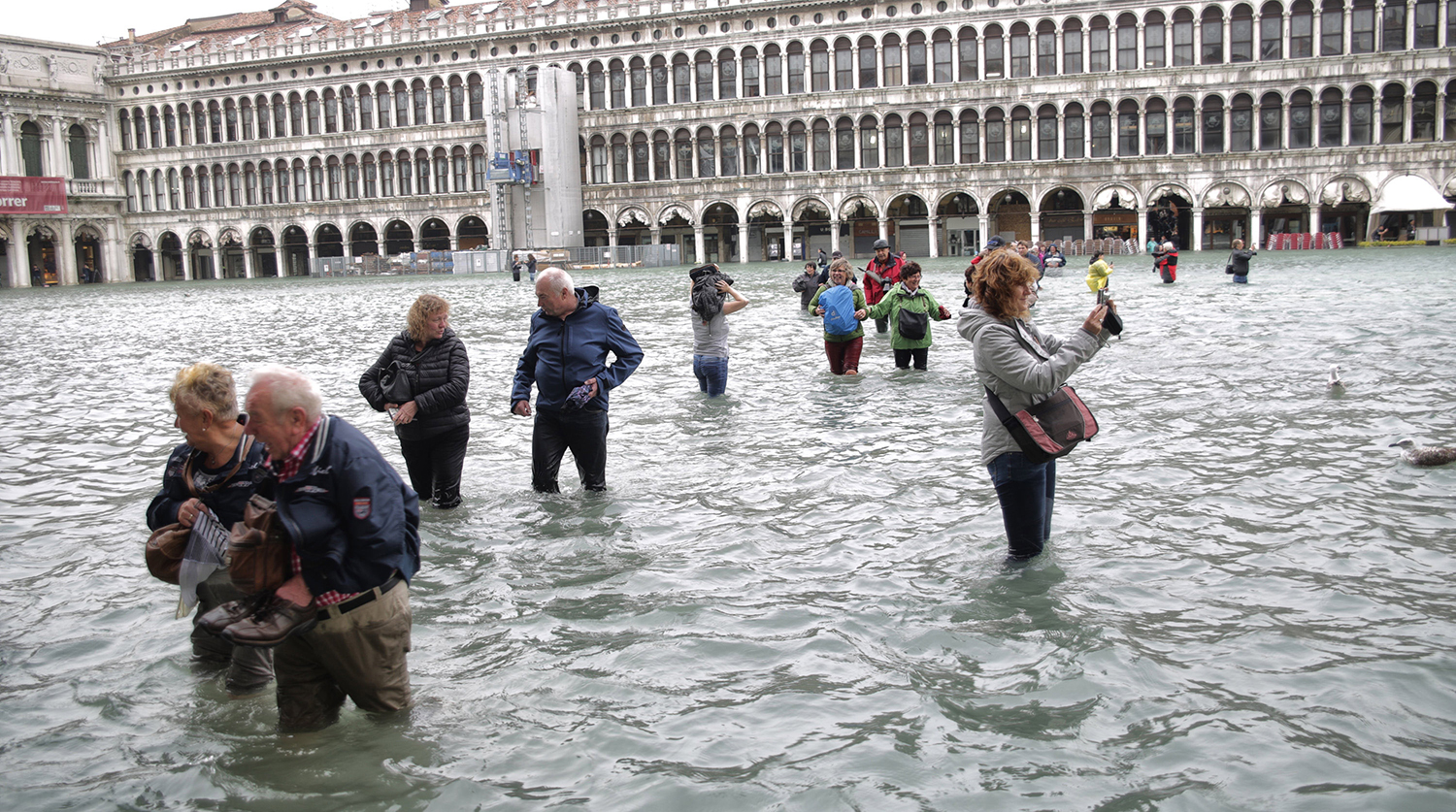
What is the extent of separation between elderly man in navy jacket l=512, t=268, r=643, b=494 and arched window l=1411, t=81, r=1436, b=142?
50707 mm

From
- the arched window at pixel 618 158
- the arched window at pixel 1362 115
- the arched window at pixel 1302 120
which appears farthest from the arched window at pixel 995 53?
the arched window at pixel 618 158

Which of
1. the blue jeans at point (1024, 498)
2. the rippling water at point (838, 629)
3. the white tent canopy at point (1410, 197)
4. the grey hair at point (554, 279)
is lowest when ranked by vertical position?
the rippling water at point (838, 629)

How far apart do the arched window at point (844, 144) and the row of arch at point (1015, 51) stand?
176 cm

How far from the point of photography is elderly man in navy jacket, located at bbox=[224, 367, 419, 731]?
3.64m

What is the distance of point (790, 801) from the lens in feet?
12.1

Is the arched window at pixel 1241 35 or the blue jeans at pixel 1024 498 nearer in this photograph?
the blue jeans at pixel 1024 498

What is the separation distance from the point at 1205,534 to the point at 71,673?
5.53 metres

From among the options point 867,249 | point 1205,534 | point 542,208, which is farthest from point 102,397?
point 867,249

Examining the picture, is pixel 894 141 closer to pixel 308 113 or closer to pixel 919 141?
pixel 919 141

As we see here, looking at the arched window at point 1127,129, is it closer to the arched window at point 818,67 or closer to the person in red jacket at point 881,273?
the arched window at point 818,67

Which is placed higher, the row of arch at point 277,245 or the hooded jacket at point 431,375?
the row of arch at point 277,245

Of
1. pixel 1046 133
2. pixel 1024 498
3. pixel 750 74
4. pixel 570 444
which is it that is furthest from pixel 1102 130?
pixel 1024 498

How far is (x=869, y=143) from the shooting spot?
55.6 meters

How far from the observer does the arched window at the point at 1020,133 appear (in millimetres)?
52781
